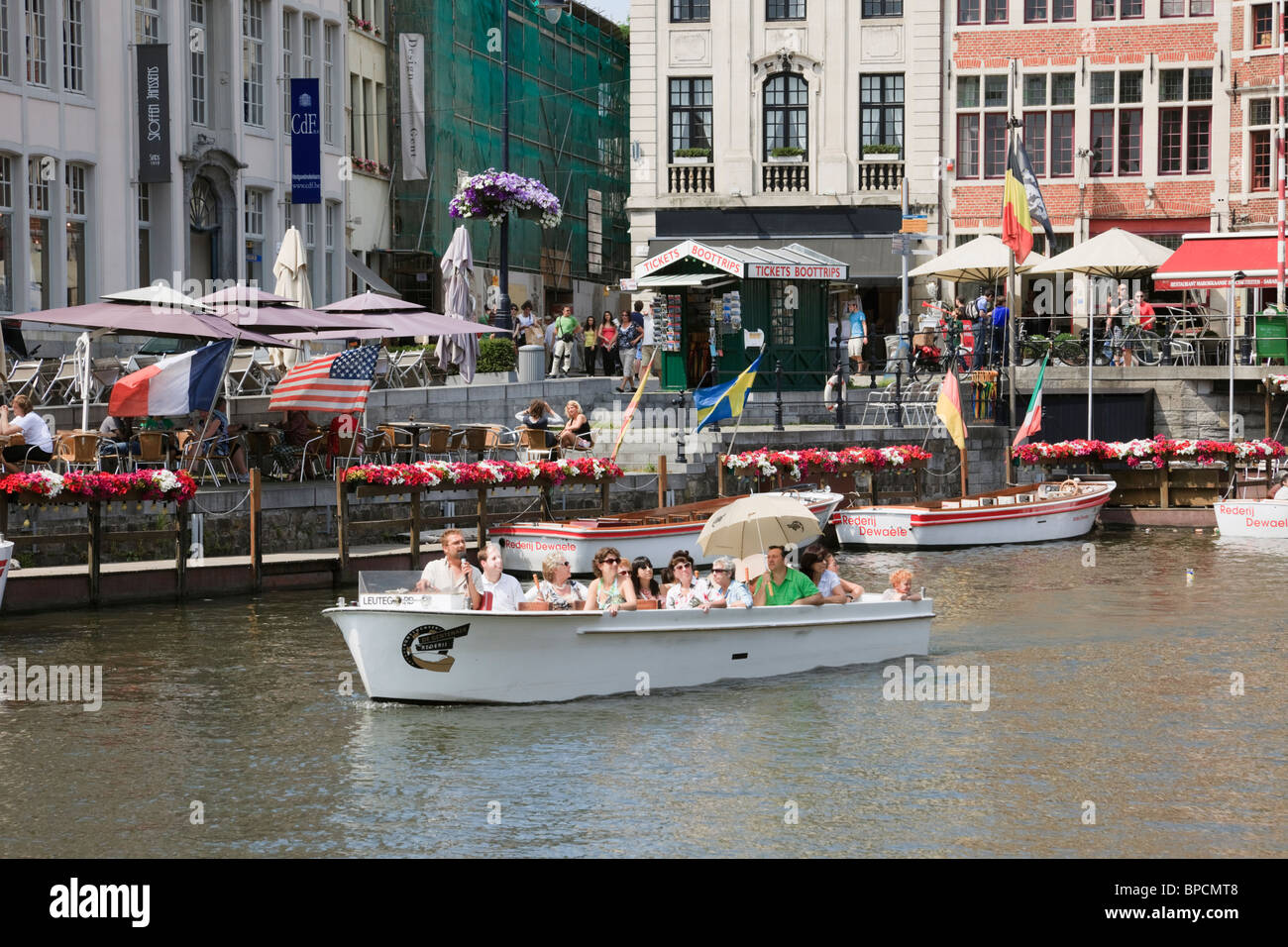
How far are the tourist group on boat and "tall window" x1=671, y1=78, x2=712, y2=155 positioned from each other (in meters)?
28.4

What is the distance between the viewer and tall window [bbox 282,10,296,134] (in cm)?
3791

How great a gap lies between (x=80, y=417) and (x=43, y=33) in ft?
27.7

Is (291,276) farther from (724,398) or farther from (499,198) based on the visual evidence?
(724,398)

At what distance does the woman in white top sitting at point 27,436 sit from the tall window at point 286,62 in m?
17.2

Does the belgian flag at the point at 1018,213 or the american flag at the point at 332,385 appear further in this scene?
the belgian flag at the point at 1018,213

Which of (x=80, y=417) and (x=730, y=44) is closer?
(x=80, y=417)

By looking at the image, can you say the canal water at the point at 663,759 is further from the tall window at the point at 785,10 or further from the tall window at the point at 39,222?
the tall window at the point at 785,10

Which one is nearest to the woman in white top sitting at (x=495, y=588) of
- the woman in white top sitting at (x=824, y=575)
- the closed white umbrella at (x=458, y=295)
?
the woman in white top sitting at (x=824, y=575)

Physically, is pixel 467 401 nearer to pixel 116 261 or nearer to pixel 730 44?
pixel 116 261

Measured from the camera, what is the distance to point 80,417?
2533cm

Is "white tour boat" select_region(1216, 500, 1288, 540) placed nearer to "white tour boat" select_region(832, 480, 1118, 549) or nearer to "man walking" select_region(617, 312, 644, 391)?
"white tour boat" select_region(832, 480, 1118, 549)

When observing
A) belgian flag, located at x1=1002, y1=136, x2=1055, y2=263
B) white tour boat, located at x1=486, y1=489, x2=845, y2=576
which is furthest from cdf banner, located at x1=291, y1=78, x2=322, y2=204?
white tour boat, located at x1=486, y1=489, x2=845, y2=576

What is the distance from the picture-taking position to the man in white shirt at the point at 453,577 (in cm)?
1460
